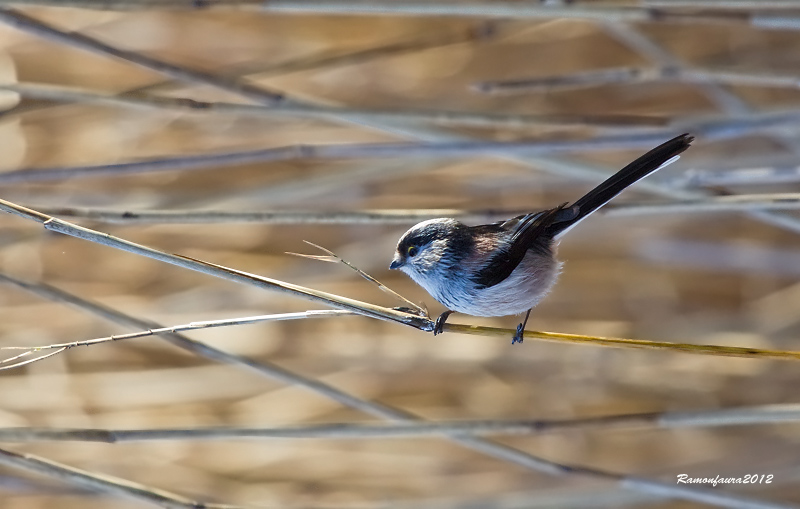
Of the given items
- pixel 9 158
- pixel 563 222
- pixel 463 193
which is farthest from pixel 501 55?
pixel 9 158

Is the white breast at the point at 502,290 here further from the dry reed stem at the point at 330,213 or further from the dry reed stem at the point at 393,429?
the dry reed stem at the point at 393,429

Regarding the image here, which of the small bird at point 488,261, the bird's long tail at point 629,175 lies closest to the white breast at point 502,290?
the small bird at point 488,261

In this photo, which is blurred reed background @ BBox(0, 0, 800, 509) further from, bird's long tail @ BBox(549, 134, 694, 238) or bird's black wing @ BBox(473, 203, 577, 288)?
bird's long tail @ BBox(549, 134, 694, 238)

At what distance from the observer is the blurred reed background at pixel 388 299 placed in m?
2.38

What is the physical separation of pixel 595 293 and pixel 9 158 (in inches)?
95.0

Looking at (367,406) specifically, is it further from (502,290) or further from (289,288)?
(289,288)

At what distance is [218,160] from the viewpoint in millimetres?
1815

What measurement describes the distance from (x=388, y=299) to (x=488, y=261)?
72 cm

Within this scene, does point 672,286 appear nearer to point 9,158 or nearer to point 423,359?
point 423,359

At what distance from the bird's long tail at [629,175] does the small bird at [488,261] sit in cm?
1

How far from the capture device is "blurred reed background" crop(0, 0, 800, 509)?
7.80ft

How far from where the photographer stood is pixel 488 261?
1636mm

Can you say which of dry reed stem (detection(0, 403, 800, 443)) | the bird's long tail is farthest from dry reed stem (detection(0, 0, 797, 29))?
dry reed stem (detection(0, 403, 800, 443))

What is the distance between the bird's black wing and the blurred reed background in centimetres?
65
